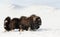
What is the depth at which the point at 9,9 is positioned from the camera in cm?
489

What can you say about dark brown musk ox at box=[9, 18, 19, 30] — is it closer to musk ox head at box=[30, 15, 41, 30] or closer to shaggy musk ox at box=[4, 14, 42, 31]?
shaggy musk ox at box=[4, 14, 42, 31]

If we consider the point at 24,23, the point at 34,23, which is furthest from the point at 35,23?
the point at 24,23

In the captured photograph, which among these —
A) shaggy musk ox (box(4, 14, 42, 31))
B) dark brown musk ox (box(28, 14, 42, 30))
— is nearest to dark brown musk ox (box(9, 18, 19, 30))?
shaggy musk ox (box(4, 14, 42, 31))

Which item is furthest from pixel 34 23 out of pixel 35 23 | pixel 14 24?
pixel 14 24

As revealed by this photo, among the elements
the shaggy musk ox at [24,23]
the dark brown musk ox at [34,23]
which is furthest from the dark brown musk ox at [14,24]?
the dark brown musk ox at [34,23]

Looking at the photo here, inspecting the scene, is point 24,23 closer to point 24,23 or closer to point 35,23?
point 24,23

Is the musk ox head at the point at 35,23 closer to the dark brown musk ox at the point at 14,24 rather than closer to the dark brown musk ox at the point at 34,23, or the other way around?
the dark brown musk ox at the point at 34,23

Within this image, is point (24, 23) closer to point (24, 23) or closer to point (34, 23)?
point (24, 23)

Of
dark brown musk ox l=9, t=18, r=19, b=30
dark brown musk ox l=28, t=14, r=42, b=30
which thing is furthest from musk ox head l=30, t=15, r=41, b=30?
dark brown musk ox l=9, t=18, r=19, b=30

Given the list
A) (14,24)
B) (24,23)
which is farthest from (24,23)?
(14,24)

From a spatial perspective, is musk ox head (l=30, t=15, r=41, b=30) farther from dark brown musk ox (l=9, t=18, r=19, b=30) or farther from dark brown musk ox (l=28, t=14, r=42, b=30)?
dark brown musk ox (l=9, t=18, r=19, b=30)

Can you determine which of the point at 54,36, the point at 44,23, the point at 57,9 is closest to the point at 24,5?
the point at 57,9

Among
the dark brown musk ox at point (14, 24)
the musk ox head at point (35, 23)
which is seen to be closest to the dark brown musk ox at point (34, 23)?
the musk ox head at point (35, 23)

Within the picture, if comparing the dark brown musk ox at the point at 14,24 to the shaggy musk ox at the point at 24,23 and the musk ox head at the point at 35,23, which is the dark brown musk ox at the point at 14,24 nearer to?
the shaggy musk ox at the point at 24,23
